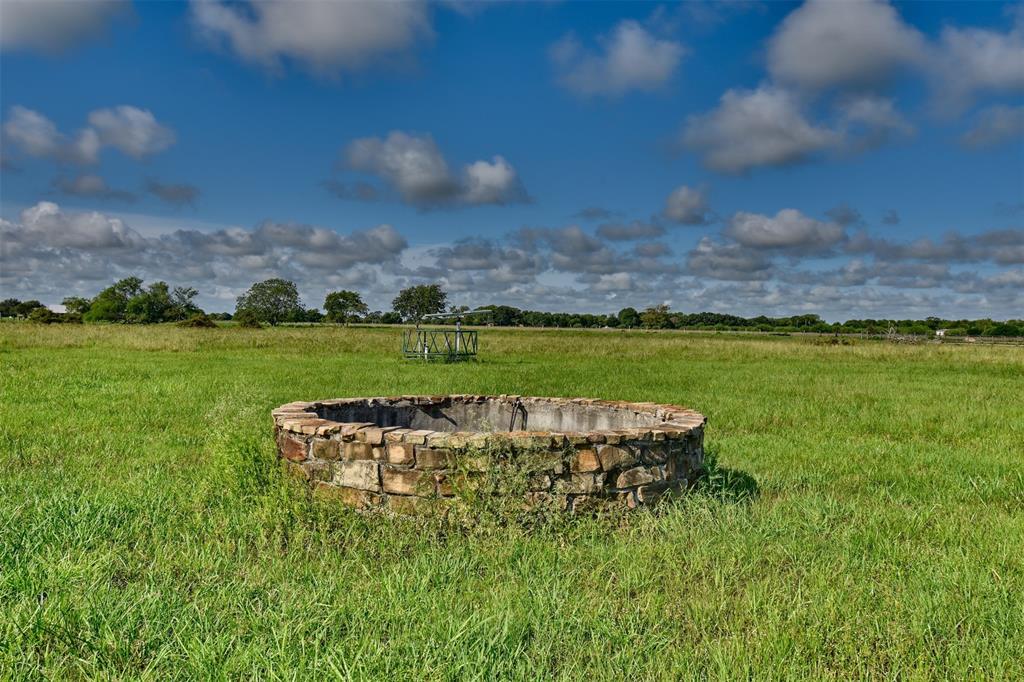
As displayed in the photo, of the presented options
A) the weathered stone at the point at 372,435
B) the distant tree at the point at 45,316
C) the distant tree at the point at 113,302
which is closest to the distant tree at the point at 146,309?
the distant tree at the point at 113,302

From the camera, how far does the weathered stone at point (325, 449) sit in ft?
18.1

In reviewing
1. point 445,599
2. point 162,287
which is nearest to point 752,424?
point 445,599

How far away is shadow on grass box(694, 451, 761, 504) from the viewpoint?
6082 millimetres

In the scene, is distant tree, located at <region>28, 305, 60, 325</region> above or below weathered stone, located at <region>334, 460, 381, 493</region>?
above

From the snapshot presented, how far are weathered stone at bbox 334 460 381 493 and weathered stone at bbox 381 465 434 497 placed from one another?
0.09m

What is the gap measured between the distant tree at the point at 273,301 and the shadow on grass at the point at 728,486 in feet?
347

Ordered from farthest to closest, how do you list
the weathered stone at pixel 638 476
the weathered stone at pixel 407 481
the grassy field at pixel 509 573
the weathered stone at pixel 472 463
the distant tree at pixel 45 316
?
the distant tree at pixel 45 316, the weathered stone at pixel 638 476, the weathered stone at pixel 407 481, the weathered stone at pixel 472 463, the grassy field at pixel 509 573

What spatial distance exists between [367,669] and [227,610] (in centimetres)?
116

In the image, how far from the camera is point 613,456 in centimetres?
531

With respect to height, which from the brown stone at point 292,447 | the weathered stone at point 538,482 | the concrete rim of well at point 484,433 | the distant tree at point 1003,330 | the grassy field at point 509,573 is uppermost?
the distant tree at point 1003,330

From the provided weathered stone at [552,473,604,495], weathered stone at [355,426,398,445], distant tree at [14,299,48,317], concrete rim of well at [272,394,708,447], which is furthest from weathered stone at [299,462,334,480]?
distant tree at [14,299,48,317]

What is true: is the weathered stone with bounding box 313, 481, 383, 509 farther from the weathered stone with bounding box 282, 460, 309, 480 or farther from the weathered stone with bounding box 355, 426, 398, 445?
the weathered stone with bounding box 355, 426, 398, 445

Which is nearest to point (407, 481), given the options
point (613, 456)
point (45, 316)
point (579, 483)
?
point (579, 483)

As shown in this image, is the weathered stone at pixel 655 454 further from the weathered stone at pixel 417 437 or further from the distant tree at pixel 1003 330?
the distant tree at pixel 1003 330
